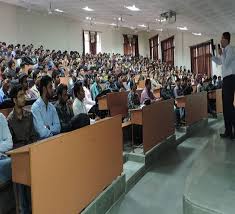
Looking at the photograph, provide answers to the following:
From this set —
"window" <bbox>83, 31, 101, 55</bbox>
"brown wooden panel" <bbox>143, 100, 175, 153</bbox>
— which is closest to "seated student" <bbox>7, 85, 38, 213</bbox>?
"brown wooden panel" <bbox>143, 100, 175, 153</bbox>

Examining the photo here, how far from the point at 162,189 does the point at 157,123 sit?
139cm

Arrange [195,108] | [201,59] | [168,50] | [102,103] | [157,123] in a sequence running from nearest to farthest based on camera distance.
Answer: [157,123], [102,103], [195,108], [201,59], [168,50]

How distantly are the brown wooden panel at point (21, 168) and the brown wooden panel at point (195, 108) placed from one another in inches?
186

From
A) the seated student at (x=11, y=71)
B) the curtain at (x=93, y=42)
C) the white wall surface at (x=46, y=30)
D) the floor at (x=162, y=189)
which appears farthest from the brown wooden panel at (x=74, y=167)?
the curtain at (x=93, y=42)

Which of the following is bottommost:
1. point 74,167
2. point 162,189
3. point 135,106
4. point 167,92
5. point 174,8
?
point 162,189

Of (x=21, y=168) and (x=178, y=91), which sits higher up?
(x=178, y=91)

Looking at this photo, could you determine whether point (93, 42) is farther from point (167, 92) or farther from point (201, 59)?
point (167, 92)

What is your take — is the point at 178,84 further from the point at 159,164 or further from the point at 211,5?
the point at 159,164

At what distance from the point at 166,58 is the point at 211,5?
11234mm

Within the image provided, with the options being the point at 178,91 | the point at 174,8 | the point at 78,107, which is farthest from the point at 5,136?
the point at 174,8

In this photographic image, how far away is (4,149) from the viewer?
2.54m

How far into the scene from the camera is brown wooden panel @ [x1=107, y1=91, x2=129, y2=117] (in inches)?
202

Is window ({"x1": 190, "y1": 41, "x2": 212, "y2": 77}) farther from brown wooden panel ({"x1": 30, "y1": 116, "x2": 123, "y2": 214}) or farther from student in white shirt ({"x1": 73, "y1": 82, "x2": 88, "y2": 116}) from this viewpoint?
brown wooden panel ({"x1": 30, "y1": 116, "x2": 123, "y2": 214})

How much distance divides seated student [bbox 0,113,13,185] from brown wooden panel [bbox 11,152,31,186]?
0.28 metres
